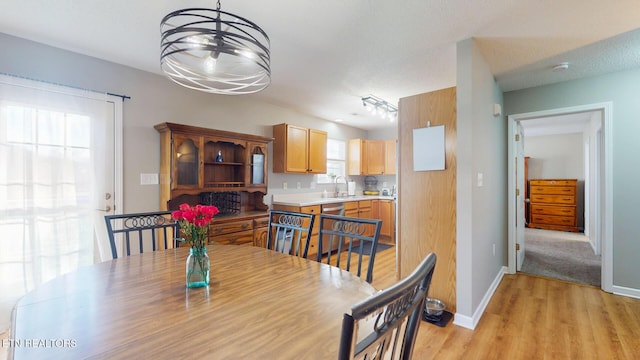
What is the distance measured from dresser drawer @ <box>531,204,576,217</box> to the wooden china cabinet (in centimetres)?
688

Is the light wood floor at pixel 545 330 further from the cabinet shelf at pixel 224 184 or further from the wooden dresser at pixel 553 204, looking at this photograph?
the wooden dresser at pixel 553 204

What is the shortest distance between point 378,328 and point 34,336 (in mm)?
1045

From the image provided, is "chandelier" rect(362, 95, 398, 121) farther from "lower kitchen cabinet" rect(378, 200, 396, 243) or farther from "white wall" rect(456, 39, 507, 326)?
"lower kitchen cabinet" rect(378, 200, 396, 243)

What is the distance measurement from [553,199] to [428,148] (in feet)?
20.4

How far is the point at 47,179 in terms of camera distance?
92.4 inches

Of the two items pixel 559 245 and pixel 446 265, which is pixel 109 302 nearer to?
pixel 446 265

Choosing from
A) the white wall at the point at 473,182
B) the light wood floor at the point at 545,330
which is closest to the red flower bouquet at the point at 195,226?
the light wood floor at the point at 545,330

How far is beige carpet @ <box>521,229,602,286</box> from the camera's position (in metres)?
3.48

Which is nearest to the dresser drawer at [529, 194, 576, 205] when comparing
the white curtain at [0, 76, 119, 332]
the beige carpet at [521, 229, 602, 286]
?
the beige carpet at [521, 229, 602, 286]

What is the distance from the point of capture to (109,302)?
3.54 ft

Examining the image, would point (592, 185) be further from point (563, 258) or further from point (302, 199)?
point (302, 199)

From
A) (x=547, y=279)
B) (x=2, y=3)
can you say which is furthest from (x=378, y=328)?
(x=547, y=279)

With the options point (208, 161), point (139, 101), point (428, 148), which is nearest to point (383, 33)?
point (428, 148)

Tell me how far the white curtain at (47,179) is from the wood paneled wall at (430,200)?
2.95 metres
